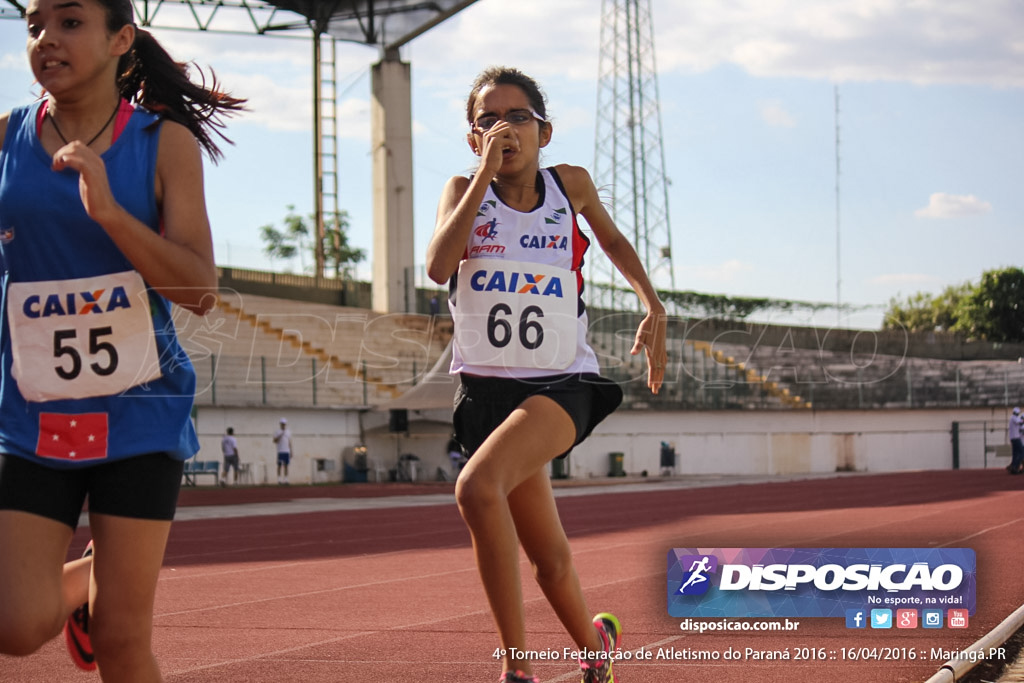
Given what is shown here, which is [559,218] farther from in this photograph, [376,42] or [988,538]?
[376,42]

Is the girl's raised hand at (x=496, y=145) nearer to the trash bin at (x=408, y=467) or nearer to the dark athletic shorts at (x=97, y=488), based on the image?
the dark athletic shorts at (x=97, y=488)

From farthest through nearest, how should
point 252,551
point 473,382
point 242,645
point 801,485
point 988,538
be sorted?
1. point 801,485
2. point 252,551
3. point 988,538
4. point 242,645
5. point 473,382

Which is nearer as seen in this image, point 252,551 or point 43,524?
point 43,524

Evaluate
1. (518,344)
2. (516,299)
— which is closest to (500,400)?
(518,344)

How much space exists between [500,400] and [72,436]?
1516mm

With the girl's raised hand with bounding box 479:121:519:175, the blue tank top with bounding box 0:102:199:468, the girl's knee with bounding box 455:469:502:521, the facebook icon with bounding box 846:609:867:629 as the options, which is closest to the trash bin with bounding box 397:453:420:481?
the facebook icon with bounding box 846:609:867:629

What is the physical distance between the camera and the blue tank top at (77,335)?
2975 millimetres

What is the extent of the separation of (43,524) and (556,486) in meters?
27.6

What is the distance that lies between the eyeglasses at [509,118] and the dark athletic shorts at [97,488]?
1.80m

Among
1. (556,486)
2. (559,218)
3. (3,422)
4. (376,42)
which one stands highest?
(376,42)

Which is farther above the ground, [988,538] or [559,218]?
[559,218]

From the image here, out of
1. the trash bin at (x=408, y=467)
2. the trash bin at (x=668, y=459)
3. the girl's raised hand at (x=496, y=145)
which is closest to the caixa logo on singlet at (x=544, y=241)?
the girl's raised hand at (x=496, y=145)

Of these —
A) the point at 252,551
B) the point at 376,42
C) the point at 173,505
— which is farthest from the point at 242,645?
the point at 376,42

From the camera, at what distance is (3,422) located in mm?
3031
